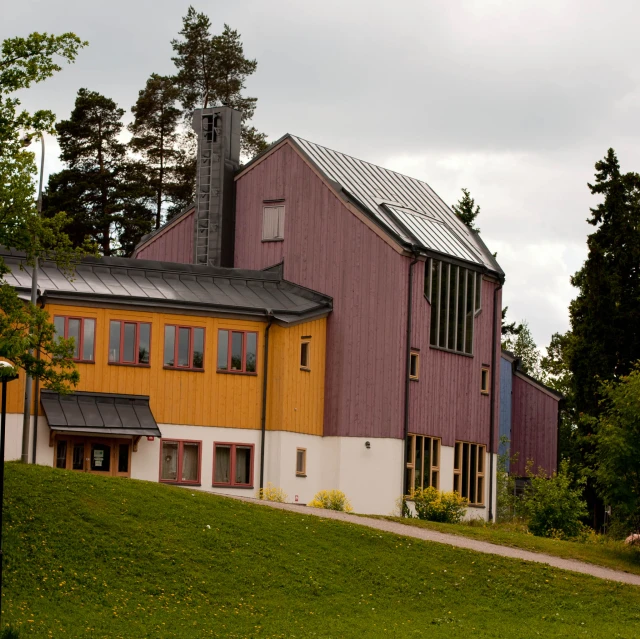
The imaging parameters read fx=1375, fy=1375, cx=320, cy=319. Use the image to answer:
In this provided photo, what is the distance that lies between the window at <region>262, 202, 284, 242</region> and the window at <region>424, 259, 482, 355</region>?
5.52m

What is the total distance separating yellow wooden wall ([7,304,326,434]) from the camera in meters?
41.4

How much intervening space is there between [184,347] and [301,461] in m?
5.49

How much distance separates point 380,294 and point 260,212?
6.10 m

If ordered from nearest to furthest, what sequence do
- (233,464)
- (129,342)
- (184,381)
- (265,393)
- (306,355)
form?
(129,342), (184,381), (233,464), (265,393), (306,355)

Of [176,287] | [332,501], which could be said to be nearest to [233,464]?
[332,501]

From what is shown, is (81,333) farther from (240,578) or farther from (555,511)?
(240,578)

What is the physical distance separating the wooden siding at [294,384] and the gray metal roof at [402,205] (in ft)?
15.4

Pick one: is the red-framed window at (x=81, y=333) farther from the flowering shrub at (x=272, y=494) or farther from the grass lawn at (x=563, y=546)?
the grass lawn at (x=563, y=546)

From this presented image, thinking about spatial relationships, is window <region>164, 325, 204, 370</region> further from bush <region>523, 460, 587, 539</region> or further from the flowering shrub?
bush <region>523, 460, 587, 539</region>

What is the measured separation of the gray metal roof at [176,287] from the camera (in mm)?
41469

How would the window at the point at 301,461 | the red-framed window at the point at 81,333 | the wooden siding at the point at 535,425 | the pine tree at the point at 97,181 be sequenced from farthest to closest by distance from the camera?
the pine tree at the point at 97,181, the wooden siding at the point at 535,425, the window at the point at 301,461, the red-framed window at the point at 81,333

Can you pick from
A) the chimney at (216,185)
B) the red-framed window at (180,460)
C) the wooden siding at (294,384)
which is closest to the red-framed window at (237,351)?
the wooden siding at (294,384)

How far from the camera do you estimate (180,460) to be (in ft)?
138

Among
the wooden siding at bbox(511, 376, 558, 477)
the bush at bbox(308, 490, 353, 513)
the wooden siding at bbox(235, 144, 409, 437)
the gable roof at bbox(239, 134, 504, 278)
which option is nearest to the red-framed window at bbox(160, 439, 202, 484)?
the bush at bbox(308, 490, 353, 513)
